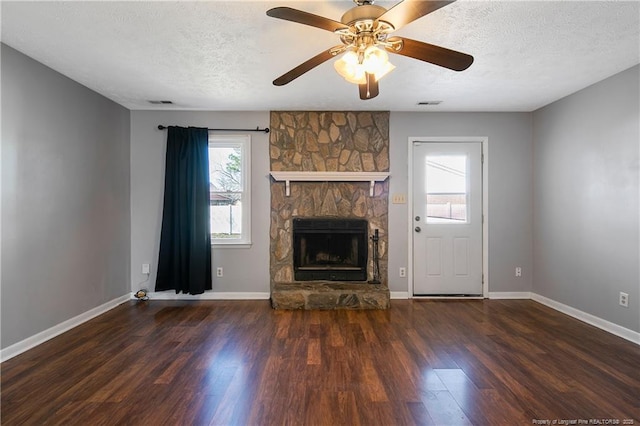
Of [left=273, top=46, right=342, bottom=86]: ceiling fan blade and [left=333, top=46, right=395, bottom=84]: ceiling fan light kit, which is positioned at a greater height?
[left=273, top=46, right=342, bottom=86]: ceiling fan blade

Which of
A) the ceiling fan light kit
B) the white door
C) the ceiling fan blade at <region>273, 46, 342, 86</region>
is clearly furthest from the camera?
the white door

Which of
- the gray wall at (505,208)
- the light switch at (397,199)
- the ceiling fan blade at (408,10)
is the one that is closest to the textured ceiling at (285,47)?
the ceiling fan blade at (408,10)

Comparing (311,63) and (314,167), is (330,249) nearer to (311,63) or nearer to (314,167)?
(314,167)

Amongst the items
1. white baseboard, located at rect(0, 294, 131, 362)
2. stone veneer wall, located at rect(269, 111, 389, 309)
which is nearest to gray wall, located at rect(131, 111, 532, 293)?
stone veneer wall, located at rect(269, 111, 389, 309)

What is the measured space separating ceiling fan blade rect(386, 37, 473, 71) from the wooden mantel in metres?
2.17

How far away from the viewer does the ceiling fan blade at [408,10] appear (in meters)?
1.49

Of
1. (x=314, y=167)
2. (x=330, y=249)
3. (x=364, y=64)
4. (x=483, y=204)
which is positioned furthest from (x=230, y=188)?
(x=483, y=204)

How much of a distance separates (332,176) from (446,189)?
1587mm

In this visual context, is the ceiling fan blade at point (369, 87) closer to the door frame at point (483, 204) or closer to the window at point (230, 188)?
the door frame at point (483, 204)

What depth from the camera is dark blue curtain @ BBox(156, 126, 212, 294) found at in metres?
4.02

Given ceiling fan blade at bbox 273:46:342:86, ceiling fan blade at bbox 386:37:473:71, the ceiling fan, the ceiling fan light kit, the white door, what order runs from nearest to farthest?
the ceiling fan < ceiling fan blade at bbox 386:37:473:71 < the ceiling fan light kit < ceiling fan blade at bbox 273:46:342:86 < the white door

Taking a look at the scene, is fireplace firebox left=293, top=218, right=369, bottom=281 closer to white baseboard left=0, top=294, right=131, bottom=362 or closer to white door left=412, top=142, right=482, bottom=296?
white door left=412, top=142, right=482, bottom=296

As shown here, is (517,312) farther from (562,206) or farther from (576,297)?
(562,206)

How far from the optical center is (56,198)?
303 centimetres
